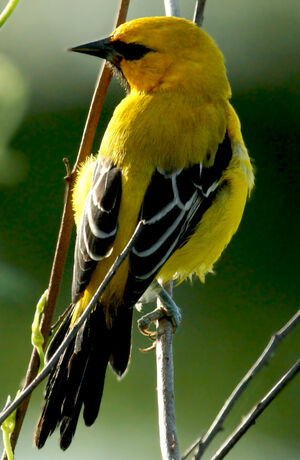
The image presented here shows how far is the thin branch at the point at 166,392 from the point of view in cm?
258

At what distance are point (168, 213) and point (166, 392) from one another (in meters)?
0.89

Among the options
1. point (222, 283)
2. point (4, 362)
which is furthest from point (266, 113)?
point (4, 362)

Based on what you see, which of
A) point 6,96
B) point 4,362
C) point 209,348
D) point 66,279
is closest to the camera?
point 6,96

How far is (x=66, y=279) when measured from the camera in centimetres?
600

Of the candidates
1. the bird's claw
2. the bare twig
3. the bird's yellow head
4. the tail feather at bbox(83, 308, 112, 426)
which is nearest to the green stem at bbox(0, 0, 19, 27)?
the tail feather at bbox(83, 308, 112, 426)

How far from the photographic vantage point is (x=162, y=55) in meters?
4.11

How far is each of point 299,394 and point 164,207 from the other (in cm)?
279

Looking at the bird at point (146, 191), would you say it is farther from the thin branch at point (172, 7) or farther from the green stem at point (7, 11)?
the green stem at point (7, 11)

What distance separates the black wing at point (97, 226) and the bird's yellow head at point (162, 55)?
0.60 metres

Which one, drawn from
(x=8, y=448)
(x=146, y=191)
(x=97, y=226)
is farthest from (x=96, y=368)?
(x=8, y=448)

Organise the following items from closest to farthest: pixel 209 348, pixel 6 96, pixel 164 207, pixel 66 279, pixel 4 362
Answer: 1. pixel 6 96
2. pixel 164 207
3. pixel 4 362
4. pixel 209 348
5. pixel 66 279

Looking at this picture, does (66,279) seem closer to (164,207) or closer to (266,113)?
(266,113)

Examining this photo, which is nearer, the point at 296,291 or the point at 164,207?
the point at 164,207

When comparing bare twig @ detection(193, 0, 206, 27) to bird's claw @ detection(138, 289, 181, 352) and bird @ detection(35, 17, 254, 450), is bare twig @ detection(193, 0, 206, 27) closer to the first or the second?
bird @ detection(35, 17, 254, 450)
